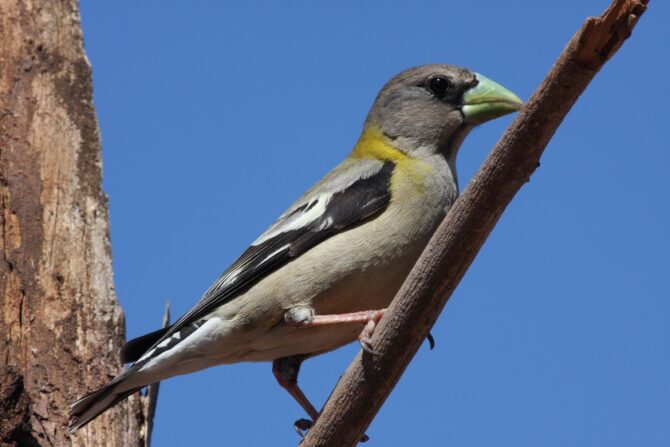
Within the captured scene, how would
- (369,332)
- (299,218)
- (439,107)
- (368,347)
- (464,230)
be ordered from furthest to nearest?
(439,107)
(299,218)
(369,332)
(368,347)
(464,230)

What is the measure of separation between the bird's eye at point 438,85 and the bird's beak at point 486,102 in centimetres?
21

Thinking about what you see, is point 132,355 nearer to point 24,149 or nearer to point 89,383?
point 89,383

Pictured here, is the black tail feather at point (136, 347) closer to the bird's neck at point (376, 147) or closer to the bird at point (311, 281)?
the bird at point (311, 281)

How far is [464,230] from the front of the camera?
190 inches

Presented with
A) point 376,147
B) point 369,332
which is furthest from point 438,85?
point 369,332

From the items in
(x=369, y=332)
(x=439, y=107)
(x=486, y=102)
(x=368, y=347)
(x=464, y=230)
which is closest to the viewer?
(x=464, y=230)

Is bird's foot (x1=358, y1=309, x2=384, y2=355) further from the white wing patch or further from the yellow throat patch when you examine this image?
the yellow throat patch

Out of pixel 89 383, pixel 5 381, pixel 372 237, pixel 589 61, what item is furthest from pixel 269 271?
pixel 589 61

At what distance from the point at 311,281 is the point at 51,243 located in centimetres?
206

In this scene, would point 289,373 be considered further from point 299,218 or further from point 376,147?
point 376,147

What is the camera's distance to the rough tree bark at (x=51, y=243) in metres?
6.53

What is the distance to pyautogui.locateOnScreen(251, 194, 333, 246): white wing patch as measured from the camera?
6926 mm

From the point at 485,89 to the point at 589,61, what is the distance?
123 inches

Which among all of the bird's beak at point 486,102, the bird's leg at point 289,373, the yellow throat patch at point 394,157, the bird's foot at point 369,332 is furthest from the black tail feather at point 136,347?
the bird's beak at point 486,102
